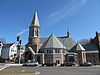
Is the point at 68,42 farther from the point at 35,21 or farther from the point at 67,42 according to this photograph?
the point at 35,21

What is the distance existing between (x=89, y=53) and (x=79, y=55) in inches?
255

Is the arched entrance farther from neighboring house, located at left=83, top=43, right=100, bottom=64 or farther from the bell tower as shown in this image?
neighboring house, located at left=83, top=43, right=100, bottom=64

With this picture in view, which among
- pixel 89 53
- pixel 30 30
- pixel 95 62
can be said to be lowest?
pixel 95 62

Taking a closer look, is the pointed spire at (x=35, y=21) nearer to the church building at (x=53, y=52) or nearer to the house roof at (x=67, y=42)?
the church building at (x=53, y=52)

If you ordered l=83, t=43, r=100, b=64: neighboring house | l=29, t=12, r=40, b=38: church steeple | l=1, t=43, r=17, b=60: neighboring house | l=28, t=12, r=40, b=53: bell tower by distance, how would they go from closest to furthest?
l=83, t=43, r=100, b=64: neighboring house, l=28, t=12, r=40, b=53: bell tower, l=29, t=12, r=40, b=38: church steeple, l=1, t=43, r=17, b=60: neighboring house

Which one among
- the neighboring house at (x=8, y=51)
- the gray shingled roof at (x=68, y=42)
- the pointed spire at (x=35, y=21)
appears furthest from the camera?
the neighboring house at (x=8, y=51)

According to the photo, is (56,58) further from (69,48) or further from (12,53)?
(12,53)

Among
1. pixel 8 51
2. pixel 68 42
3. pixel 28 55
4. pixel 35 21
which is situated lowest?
pixel 28 55

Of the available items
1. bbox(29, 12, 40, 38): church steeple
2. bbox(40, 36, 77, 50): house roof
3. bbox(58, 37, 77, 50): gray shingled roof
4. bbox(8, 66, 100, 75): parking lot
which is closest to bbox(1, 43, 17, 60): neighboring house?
bbox(29, 12, 40, 38): church steeple

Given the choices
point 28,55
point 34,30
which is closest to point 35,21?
point 34,30

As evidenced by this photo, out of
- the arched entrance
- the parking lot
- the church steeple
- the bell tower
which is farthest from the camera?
the church steeple

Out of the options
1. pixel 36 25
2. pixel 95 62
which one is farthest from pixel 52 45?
pixel 95 62

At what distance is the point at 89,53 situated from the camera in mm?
60875

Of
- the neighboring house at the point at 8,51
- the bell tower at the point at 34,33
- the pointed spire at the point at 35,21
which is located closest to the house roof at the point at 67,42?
the bell tower at the point at 34,33
